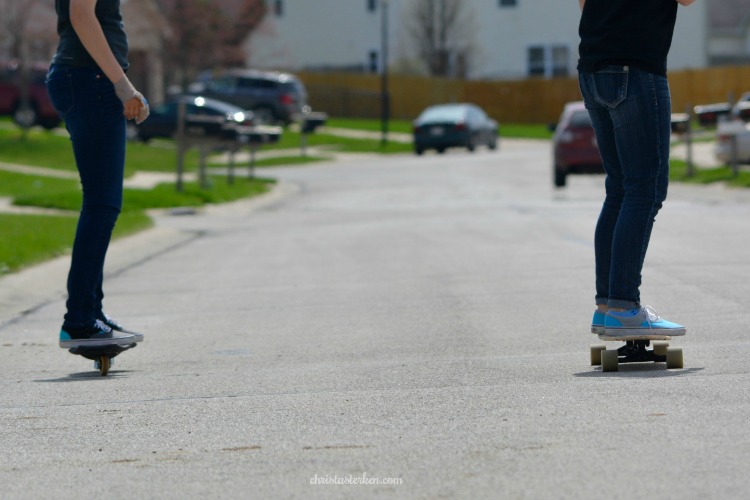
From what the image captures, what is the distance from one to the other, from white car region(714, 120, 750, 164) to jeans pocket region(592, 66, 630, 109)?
60.8 ft

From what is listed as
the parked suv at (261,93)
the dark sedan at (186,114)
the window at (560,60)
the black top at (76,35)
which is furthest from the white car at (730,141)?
the window at (560,60)

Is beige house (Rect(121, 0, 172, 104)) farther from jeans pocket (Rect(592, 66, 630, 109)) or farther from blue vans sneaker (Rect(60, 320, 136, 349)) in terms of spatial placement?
jeans pocket (Rect(592, 66, 630, 109))

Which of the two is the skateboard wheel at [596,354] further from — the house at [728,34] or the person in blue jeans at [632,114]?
the house at [728,34]

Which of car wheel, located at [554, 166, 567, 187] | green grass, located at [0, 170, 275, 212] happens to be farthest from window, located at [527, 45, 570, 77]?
car wheel, located at [554, 166, 567, 187]

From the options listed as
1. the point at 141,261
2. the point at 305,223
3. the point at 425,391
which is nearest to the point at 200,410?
the point at 425,391

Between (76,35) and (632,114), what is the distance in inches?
96.7

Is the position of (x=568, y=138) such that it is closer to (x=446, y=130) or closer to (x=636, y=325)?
(x=446, y=130)

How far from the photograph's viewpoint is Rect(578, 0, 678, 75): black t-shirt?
19.7 feet

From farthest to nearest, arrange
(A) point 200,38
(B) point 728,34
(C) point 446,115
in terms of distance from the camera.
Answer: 1. (B) point 728,34
2. (A) point 200,38
3. (C) point 446,115

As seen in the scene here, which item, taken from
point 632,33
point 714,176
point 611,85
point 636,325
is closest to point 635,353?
point 636,325

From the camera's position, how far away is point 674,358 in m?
5.73

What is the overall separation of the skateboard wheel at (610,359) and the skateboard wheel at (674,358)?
20 cm

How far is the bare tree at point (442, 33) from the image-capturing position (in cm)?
6309

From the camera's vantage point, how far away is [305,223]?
17594 millimetres
